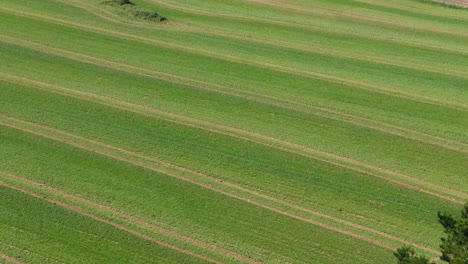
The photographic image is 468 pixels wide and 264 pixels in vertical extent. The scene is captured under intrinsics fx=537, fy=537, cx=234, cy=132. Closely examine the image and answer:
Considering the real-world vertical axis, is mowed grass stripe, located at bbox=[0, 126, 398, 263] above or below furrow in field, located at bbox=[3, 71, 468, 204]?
below

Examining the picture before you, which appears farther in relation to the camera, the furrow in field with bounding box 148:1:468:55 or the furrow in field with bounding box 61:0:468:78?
the furrow in field with bounding box 148:1:468:55

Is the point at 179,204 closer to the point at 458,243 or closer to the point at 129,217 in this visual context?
the point at 129,217

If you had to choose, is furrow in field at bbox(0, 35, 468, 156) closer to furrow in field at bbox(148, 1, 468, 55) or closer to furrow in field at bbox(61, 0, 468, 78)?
furrow in field at bbox(61, 0, 468, 78)

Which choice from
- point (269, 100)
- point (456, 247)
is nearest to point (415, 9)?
point (269, 100)

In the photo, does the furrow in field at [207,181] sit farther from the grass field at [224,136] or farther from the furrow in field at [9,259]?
the furrow in field at [9,259]

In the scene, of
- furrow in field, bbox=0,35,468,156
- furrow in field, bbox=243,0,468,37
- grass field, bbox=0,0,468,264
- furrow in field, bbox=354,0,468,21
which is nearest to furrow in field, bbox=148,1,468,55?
grass field, bbox=0,0,468,264

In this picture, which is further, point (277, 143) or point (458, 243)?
point (277, 143)

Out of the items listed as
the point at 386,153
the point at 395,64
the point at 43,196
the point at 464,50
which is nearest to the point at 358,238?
the point at 386,153
